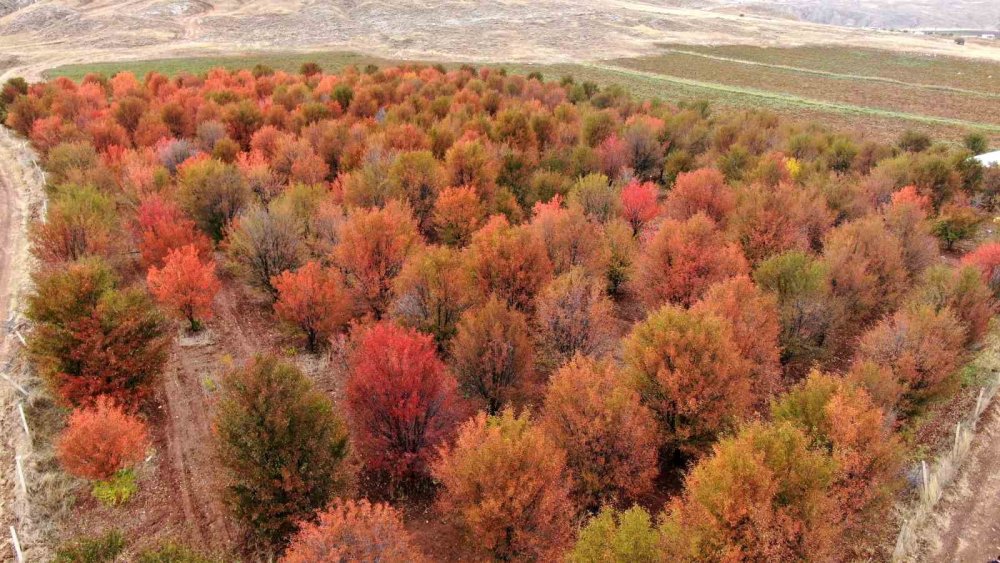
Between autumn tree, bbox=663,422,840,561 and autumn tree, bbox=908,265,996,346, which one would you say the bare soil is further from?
autumn tree, bbox=663,422,840,561

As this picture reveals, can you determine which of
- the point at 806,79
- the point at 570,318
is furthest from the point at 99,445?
the point at 806,79

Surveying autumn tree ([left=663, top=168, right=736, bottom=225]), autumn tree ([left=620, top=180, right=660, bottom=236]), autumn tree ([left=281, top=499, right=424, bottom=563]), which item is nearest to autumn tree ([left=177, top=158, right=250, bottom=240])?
autumn tree ([left=620, top=180, right=660, bottom=236])

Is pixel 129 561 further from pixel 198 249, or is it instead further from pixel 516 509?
pixel 198 249

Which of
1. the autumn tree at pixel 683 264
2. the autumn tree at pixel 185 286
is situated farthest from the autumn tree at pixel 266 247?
the autumn tree at pixel 683 264

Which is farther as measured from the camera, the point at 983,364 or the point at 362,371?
the point at 983,364

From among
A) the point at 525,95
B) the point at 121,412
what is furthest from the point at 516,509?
the point at 525,95

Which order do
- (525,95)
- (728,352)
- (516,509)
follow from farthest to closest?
(525,95), (728,352), (516,509)
